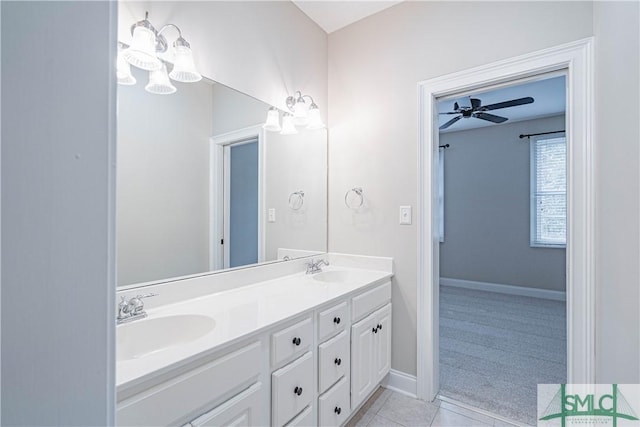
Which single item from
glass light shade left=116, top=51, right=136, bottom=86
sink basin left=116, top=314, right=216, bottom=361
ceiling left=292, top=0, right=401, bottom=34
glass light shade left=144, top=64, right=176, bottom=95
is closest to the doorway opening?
ceiling left=292, top=0, right=401, bottom=34

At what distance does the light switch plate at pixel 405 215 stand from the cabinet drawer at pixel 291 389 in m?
1.08

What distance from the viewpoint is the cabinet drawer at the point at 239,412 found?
37.0 inches

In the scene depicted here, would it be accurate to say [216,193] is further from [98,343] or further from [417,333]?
[417,333]

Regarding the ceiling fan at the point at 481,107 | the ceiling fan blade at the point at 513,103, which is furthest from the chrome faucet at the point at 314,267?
the ceiling fan blade at the point at 513,103

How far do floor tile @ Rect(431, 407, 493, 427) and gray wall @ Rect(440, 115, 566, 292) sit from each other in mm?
3408

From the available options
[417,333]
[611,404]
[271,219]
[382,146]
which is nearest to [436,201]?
[382,146]

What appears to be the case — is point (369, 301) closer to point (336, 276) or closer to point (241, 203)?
Result: point (336, 276)

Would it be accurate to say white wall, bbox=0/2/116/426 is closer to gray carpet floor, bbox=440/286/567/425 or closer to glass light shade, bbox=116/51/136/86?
glass light shade, bbox=116/51/136/86

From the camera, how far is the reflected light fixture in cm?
207

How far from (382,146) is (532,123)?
3553 millimetres

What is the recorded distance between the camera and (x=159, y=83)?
1374 millimetres

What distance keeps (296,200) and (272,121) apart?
0.56 metres

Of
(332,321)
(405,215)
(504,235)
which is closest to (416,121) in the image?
(405,215)

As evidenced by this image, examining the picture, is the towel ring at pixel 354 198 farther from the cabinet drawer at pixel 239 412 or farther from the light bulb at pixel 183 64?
the cabinet drawer at pixel 239 412
